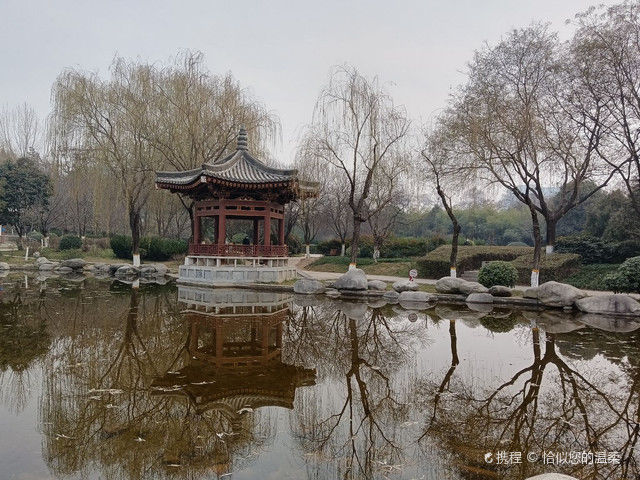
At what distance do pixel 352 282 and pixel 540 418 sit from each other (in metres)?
9.05

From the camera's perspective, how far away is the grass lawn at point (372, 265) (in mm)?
19391

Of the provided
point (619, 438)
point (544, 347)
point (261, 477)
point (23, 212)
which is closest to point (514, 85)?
point (544, 347)

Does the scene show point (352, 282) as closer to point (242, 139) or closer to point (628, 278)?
point (628, 278)

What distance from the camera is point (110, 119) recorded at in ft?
60.1

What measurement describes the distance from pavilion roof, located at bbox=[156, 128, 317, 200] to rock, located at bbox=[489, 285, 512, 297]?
7.03m

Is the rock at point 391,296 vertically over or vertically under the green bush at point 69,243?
under

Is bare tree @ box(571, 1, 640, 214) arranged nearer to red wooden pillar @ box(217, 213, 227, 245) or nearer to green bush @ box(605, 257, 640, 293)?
green bush @ box(605, 257, 640, 293)

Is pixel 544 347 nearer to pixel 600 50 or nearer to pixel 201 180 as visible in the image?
pixel 600 50

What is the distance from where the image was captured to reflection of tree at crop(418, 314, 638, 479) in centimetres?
354

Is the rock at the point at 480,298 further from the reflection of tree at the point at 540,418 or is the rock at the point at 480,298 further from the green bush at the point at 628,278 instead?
the reflection of tree at the point at 540,418

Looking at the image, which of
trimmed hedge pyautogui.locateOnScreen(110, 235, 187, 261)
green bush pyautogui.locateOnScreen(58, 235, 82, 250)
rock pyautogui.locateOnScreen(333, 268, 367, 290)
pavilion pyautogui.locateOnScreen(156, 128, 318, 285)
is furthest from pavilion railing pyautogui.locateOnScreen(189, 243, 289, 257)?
green bush pyautogui.locateOnScreen(58, 235, 82, 250)

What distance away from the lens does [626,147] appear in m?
13.2

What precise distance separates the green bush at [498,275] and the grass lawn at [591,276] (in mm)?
3398

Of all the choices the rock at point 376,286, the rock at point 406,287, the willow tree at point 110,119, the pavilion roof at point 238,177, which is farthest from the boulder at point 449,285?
the willow tree at point 110,119
